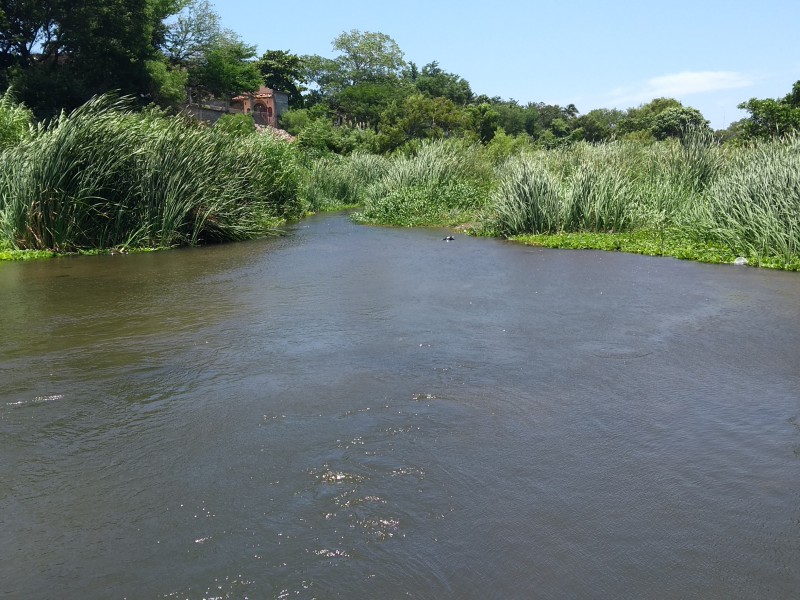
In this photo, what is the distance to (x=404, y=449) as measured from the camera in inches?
200

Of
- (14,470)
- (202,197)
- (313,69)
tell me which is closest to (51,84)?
(202,197)

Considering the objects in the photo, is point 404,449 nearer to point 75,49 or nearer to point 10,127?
point 10,127

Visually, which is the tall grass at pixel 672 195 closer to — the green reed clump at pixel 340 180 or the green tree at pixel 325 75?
the green reed clump at pixel 340 180

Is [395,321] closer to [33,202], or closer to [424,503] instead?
[424,503]

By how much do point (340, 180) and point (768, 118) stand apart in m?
17.5

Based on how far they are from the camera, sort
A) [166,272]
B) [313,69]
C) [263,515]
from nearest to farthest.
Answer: [263,515]
[166,272]
[313,69]

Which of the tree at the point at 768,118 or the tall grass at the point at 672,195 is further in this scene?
the tree at the point at 768,118

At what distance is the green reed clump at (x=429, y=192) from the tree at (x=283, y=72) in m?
53.1

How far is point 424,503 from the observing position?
436cm

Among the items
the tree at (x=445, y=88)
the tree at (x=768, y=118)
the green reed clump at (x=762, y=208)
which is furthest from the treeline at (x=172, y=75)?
the tree at (x=445, y=88)

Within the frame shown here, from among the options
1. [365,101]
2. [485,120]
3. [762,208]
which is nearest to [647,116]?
[485,120]

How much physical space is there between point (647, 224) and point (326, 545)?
1528 cm

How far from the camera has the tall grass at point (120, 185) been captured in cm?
1577

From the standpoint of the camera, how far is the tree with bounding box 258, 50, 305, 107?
7575cm
